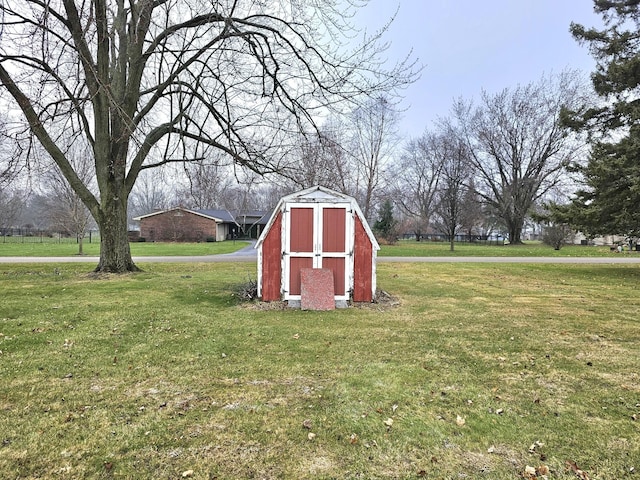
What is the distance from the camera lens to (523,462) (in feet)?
9.29

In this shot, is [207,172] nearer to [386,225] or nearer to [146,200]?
[386,225]

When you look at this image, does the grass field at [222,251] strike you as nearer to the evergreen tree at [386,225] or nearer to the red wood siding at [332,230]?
the evergreen tree at [386,225]

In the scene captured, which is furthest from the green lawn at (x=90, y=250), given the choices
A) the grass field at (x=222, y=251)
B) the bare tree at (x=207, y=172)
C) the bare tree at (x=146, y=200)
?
the bare tree at (x=146, y=200)

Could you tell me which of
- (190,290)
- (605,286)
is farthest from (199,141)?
(605,286)

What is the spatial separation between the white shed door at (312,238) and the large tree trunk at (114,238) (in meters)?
7.16

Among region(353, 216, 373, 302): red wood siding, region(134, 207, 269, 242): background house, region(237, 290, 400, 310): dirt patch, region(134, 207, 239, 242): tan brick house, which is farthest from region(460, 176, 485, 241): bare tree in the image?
region(353, 216, 373, 302): red wood siding

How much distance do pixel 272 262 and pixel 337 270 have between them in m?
1.43

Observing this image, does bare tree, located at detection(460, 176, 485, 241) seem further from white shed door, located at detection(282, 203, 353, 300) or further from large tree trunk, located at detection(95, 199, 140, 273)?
white shed door, located at detection(282, 203, 353, 300)

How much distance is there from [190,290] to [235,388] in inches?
268

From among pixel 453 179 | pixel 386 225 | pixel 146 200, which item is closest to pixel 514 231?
pixel 386 225

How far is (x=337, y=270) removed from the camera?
8562 mm

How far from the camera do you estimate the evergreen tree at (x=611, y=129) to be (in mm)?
12914

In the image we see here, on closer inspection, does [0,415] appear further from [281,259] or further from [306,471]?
[281,259]

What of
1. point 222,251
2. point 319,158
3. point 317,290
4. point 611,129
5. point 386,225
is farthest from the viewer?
point 386,225
